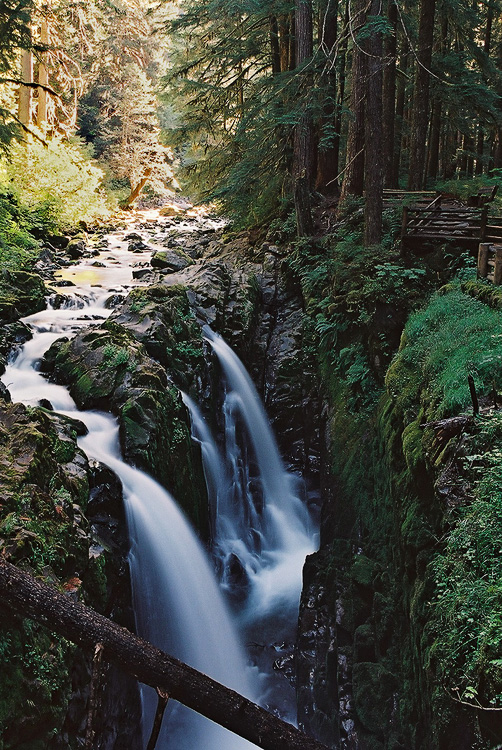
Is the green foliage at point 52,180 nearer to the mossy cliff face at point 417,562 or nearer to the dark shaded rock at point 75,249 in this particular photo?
the dark shaded rock at point 75,249

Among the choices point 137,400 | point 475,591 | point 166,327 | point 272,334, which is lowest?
point 475,591

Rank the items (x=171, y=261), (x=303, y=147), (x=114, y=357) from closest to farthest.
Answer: (x=114, y=357)
(x=303, y=147)
(x=171, y=261)

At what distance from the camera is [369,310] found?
393 inches

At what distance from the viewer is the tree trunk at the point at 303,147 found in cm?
1401

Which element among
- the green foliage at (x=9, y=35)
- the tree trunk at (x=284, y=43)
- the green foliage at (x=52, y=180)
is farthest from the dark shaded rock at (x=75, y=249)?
the tree trunk at (x=284, y=43)

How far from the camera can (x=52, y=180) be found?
2172cm

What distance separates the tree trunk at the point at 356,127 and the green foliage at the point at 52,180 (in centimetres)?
1244

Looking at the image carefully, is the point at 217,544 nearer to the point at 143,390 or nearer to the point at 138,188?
the point at 143,390

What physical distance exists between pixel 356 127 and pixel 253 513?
9874mm

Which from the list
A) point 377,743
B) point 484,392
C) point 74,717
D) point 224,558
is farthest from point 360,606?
point 74,717

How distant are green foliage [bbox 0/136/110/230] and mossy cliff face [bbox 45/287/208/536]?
1283 centimetres

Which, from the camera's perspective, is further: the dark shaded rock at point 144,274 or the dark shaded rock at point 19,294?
the dark shaded rock at point 144,274

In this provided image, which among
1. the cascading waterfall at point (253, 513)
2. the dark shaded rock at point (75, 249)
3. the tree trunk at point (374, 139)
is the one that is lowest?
the cascading waterfall at point (253, 513)

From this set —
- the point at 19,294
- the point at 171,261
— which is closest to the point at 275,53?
the point at 171,261
